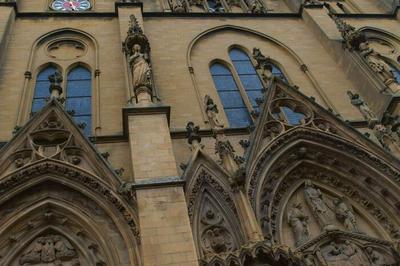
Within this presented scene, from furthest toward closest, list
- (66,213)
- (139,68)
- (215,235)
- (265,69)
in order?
(265,69)
(139,68)
(66,213)
(215,235)

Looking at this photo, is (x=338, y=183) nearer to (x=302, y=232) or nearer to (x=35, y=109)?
(x=302, y=232)

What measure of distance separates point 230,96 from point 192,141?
3517mm

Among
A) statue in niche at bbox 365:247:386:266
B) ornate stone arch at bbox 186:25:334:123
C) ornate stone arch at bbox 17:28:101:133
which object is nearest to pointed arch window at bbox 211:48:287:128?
ornate stone arch at bbox 186:25:334:123

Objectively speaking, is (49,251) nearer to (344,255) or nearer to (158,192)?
(158,192)

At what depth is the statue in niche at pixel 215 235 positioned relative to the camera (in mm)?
8156

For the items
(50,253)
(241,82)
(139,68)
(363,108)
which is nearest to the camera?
(50,253)

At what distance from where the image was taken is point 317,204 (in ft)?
32.7

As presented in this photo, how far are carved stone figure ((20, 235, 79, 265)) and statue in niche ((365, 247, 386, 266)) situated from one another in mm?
5535

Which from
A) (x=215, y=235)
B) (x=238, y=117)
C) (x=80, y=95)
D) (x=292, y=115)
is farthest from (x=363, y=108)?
(x=80, y=95)

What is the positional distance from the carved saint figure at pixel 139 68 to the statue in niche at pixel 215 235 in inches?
135

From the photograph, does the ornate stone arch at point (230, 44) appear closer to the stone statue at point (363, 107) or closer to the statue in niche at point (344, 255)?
the stone statue at point (363, 107)

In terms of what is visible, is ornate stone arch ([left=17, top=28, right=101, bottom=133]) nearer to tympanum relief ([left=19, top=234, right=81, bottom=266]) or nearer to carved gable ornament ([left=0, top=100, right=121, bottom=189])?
carved gable ornament ([left=0, top=100, right=121, bottom=189])

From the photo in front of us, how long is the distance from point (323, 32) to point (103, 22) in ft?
22.6

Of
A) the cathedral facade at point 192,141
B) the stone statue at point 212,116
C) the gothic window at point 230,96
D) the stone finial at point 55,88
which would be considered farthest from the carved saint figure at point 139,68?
the gothic window at point 230,96
